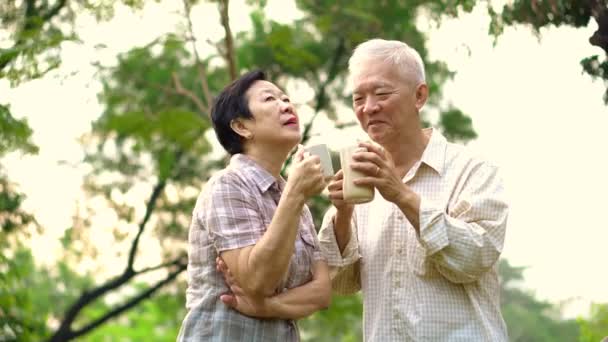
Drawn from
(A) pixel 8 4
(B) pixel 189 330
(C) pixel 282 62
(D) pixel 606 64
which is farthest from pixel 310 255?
(C) pixel 282 62

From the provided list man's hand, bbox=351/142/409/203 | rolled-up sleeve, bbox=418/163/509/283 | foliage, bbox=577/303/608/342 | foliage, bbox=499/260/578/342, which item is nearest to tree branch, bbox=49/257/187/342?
foliage, bbox=577/303/608/342

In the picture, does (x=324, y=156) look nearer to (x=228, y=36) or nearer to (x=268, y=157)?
(x=268, y=157)

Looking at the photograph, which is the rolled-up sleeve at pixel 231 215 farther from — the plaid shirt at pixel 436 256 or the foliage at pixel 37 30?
the foliage at pixel 37 30

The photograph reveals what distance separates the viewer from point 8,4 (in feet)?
26.7

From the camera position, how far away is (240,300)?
9.00ft

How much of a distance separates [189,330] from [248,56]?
25.8 feet

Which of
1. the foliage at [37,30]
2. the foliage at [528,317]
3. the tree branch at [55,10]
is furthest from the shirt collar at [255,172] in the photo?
the foliage at [528,317]

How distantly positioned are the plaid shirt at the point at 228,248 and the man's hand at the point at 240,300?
3 cm

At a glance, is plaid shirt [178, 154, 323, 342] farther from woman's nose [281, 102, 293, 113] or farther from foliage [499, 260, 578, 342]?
foliage [499, 260, 578, 342]

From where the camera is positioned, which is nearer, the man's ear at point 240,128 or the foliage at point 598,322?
the man's ear at point 240,128

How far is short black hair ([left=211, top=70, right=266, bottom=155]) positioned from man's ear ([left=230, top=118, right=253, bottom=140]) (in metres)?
0.01

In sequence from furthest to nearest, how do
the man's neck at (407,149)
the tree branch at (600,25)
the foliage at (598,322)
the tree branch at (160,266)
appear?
the tree branch at (160,266)
the foliage at (598,322)
the tree branch at (600,25)
the man's neck at (407,149)

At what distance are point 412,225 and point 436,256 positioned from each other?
0.11m

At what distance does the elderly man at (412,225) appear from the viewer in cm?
276
